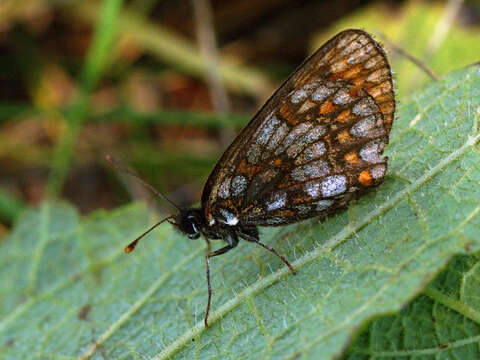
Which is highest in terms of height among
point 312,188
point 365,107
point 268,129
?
point 268,129

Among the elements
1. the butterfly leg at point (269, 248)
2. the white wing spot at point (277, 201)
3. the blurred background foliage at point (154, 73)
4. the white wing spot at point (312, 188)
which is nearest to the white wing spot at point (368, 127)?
the white wing spot at point (312, 188)

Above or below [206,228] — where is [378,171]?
below

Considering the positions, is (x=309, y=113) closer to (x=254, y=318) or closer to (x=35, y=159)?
(x=254, y=318)

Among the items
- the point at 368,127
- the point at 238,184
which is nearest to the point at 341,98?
the point at 368,127

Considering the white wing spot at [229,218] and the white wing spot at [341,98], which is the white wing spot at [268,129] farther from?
the white wing spot at [229,218]

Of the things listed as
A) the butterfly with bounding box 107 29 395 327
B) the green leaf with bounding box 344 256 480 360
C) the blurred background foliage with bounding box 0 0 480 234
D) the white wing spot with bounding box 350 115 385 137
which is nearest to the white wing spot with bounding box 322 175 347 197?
the butterfly with bounding box 107 29 395 327

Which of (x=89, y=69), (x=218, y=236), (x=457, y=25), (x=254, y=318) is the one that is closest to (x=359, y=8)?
(x=457, y=25)

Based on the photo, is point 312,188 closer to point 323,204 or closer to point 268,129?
point 323,204

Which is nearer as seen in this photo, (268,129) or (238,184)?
(268,129)
